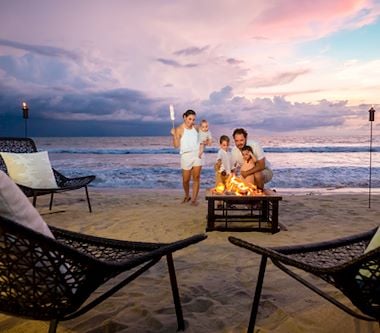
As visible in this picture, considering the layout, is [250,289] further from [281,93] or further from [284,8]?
[281,93]

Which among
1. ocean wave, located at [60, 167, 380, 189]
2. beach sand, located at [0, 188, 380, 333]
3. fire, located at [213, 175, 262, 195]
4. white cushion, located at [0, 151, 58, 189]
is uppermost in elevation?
white cushion, located at [0, 151, 58, 189]

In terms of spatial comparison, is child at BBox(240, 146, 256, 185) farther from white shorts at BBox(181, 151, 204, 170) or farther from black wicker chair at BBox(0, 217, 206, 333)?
black wicker chair at BBox(0, 217, 206, 333)

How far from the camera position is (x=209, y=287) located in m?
2.87

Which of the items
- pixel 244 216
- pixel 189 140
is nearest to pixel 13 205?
pixel 244 216

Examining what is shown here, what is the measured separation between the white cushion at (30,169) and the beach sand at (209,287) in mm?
558

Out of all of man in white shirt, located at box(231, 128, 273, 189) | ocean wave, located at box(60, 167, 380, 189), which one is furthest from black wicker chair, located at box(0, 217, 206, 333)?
ocean wave, located at box(60, 167, 380, 189)

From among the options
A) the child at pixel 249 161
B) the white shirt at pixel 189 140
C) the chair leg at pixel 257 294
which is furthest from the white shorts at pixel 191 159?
the chair leg at pixel 257 294

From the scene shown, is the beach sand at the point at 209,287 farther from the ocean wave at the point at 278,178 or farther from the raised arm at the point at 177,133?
the ocean wave at the point at 278,178

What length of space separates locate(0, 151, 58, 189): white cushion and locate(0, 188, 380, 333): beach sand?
0.56 meters

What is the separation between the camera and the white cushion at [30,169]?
526cm

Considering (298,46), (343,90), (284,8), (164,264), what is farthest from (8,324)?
(343,90)

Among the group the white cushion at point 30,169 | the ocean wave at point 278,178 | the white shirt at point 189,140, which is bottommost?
the ocean wave at point 278,178

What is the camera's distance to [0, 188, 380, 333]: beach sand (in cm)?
229

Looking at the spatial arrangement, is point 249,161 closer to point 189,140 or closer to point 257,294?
point 189,140
